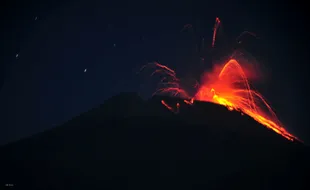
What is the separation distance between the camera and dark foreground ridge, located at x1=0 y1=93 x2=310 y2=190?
2530cm

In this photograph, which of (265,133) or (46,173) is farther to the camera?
(265,133)

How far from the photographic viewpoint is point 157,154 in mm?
28922

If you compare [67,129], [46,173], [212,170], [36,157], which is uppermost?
[67,129]

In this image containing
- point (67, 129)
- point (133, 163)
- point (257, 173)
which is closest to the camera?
point (257, 173)

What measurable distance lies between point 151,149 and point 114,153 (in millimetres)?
3563

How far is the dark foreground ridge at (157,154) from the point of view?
25.3m

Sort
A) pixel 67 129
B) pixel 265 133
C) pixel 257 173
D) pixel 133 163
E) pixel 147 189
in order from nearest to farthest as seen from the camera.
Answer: pixel 147 189 < pixel 257 173 < pixel 133 163 < pixel 265 133 < pixel 67 129

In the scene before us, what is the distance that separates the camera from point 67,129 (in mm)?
36875

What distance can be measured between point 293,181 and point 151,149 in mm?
12553

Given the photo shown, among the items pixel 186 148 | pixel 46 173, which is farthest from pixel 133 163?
pixel 46 173

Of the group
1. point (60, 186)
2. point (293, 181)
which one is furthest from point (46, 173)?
point (293, 181)

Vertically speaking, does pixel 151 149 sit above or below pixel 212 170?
above

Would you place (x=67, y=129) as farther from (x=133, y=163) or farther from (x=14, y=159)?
(x=133, y=163)

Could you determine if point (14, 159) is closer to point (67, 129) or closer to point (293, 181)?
point (67, 129)
